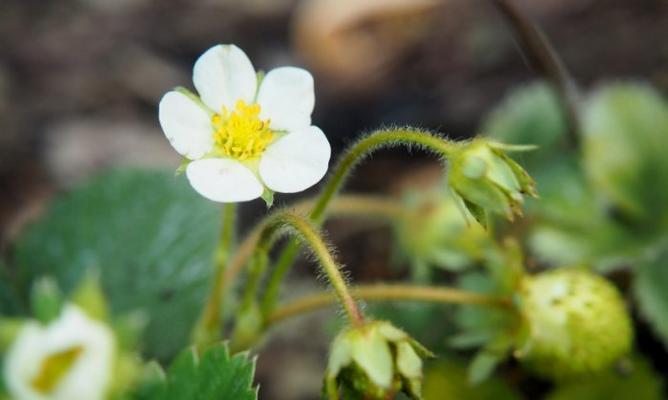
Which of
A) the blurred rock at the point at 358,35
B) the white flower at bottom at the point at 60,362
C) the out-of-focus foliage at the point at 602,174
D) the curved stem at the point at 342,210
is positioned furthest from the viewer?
the blurred rock at the point at 358,35

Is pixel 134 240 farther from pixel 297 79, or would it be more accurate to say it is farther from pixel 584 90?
pixel 584 90

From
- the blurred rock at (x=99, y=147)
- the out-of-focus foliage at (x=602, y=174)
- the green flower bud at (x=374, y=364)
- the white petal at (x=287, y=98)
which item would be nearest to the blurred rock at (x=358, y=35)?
the blurred rock at (x=99, y=147)

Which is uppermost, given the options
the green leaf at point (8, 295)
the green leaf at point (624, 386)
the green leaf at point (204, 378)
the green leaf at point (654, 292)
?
the green leaf at point (8, 295)

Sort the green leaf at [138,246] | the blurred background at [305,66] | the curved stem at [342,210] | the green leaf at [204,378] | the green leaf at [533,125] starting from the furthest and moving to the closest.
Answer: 1. the blurred background at [305,66]
2. the green leaf at [533,125]
3. the green leaf at [138,246]
4. the curved stem at [342,210]
5. the green leaf at [204,378]

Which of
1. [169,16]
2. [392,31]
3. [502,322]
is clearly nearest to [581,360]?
[502,322]

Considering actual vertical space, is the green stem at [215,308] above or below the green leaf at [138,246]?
below

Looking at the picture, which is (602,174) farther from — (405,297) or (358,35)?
(358,35)

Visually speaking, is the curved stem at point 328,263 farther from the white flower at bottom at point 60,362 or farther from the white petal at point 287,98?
the white flower at bottom at point 60,362
